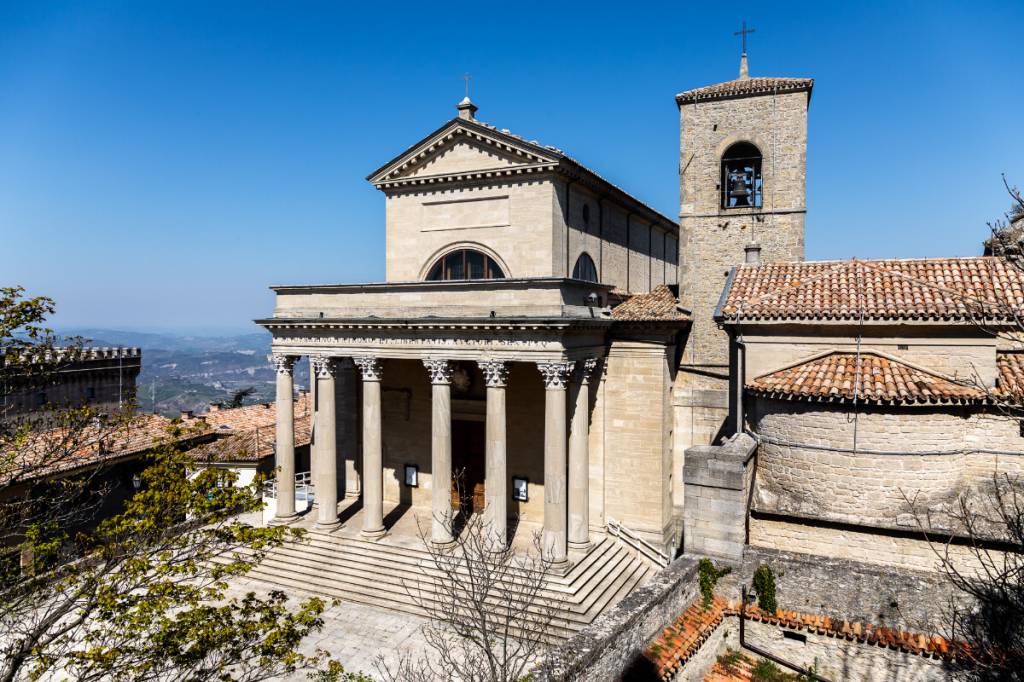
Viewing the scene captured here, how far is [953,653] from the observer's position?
480 inches

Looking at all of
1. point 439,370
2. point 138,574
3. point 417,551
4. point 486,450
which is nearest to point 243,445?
point 417,551

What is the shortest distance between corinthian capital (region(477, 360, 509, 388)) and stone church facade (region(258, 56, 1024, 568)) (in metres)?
0.07

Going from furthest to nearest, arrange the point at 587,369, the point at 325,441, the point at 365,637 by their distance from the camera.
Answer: the point at 325,441 < the point at 587,369 < the point at 365,637

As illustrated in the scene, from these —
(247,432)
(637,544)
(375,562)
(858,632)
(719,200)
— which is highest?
(719,200)

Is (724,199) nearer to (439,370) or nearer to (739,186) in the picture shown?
(739,186)

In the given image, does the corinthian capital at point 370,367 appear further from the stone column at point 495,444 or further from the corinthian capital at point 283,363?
the stone column at point 495,444

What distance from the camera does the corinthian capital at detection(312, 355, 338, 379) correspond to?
23875mm

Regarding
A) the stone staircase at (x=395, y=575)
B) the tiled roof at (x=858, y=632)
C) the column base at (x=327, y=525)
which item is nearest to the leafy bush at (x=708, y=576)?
the tiled roof at (x=858, y=632)

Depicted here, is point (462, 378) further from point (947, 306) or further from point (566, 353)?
point (947, 306)

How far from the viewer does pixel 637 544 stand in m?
23.4

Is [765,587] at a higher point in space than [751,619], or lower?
higher

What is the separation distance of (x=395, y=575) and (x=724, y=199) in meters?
18.7

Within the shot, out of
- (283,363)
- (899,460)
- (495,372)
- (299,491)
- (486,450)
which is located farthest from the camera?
(299,491)

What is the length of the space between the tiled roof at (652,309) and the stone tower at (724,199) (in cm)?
101
